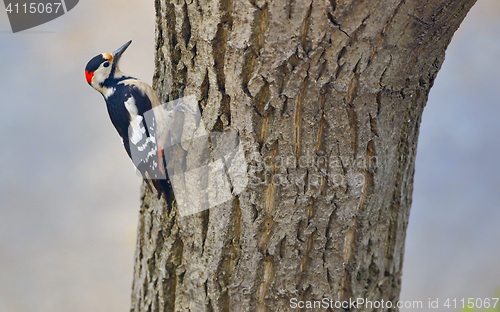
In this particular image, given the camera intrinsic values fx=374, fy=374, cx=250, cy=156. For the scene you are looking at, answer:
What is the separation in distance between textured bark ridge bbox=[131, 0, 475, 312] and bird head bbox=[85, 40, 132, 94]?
65 cm

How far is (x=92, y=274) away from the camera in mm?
3496

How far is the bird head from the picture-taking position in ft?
6.77

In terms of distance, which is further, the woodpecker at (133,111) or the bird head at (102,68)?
the bird head at (102,68)

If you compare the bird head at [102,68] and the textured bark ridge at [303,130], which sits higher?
the bird head at [102,68]

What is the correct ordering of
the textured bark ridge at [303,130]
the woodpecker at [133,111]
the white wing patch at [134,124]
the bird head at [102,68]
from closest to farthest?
the textured bark ridge at [303,130] < the woodpecker at [133,111] < the white wing patch at [134,124] < the bird head at [102,68]

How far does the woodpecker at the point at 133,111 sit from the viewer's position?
172 cm

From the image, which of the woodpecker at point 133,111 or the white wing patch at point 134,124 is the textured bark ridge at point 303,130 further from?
the white wing patch at point 134,124

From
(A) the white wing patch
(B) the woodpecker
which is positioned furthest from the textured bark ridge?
(A) the white wing patch

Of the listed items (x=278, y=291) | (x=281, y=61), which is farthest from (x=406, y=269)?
(x=281, y=61)

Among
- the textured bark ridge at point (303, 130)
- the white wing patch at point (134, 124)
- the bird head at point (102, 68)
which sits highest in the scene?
the bird head at point (102, 68)

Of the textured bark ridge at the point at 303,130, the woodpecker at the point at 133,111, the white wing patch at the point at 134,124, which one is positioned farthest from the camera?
the white wing patch at the point at 134,124

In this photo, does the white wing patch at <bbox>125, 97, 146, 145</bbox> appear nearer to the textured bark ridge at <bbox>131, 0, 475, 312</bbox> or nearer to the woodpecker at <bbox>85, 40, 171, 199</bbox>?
the woodpecker at <bbox>85, 40, 171, 199</bbox>

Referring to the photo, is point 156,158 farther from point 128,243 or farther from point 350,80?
point 128,243

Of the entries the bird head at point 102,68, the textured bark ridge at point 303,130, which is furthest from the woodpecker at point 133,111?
the textured bark ridge at point 303,130
